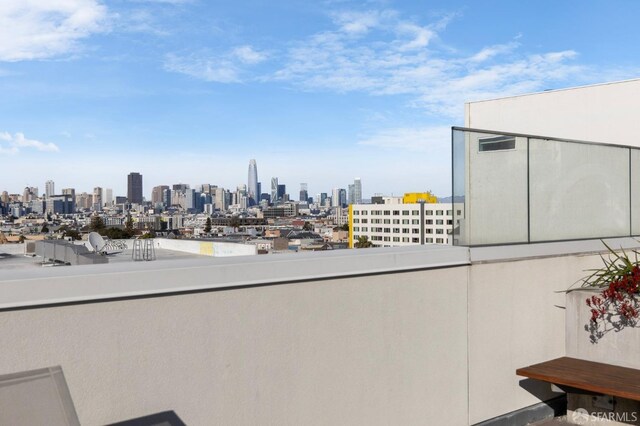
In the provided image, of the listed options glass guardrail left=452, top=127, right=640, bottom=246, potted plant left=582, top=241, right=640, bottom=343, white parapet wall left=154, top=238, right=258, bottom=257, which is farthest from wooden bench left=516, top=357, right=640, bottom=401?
white parapet wall left=154, top=238, right=258, bottom=257

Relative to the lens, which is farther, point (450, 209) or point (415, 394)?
point (450, 209)

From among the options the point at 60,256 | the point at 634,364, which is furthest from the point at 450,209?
the point at 60,256

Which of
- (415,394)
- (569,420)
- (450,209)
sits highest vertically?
(450,209)

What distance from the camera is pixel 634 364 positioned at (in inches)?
194

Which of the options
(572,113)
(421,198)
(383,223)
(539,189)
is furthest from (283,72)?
(539,189)

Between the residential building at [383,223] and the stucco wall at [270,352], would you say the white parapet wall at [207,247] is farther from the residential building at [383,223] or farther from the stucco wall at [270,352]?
the residential building at [383,223]

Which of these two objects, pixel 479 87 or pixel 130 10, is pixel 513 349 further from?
pixel 130 10

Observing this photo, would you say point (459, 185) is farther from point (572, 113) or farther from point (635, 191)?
point (572, 113)

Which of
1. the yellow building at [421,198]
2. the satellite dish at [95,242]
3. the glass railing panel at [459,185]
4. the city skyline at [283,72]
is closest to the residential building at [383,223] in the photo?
the city skyline at [283,72]

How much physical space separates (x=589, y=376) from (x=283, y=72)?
71.7m

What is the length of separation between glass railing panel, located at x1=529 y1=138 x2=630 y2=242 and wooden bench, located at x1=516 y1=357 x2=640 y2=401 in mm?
1183

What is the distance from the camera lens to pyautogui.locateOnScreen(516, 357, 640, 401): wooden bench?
4281mm

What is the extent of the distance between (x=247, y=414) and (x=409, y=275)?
5.29 feet

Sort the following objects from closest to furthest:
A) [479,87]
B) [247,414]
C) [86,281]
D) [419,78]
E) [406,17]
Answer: [86,281], [247,414], [406,17], [479,87], [419,78]
